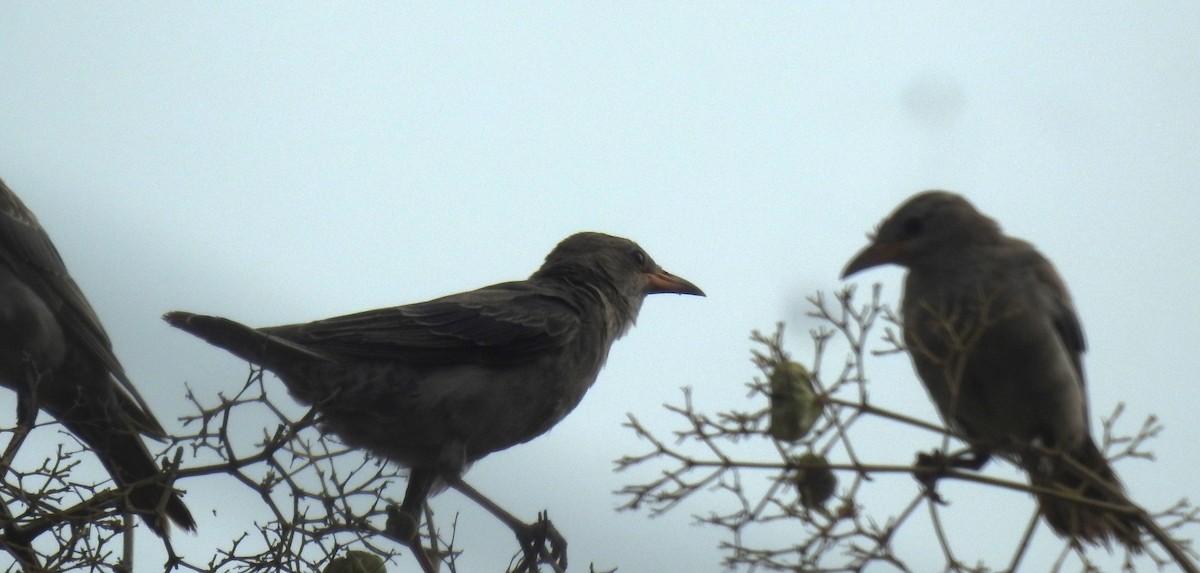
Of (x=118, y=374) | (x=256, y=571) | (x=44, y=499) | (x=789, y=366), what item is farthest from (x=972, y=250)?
(x=118, y=374)

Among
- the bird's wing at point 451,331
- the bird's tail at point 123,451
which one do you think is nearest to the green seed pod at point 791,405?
the bird's wing at point 451,331

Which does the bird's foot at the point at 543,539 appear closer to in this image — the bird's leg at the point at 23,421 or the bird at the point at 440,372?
the bird at the point at 440,372

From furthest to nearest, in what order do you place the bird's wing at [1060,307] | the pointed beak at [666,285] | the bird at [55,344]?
1. the pointed beak at [666,285]
2. the bird at [55,344]
3. the bird's wing at [1060,307]

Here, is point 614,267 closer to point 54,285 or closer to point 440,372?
point 440,372

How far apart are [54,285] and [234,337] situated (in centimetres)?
252

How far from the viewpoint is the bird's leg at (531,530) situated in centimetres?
560

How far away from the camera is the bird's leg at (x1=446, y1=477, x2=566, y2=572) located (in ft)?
18.4

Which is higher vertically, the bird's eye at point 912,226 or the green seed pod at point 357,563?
the bird's eye at point 912,226

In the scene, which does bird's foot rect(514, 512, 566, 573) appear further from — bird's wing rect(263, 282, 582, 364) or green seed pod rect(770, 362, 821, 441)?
green seed pod rect(770, 362, 821, 441)

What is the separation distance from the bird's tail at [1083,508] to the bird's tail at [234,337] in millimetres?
3142

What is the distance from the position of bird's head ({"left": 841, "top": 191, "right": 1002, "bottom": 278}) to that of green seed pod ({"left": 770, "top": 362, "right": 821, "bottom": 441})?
194 centimetres

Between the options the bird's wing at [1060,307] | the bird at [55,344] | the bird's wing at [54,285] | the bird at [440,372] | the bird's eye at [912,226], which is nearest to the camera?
the bird's wing at [1060,307]

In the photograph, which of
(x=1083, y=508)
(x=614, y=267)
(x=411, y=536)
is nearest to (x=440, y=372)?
(x=411, y=536)

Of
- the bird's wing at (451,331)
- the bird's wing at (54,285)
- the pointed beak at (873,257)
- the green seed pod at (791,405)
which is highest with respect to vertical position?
the bird's wing at (54,285)
